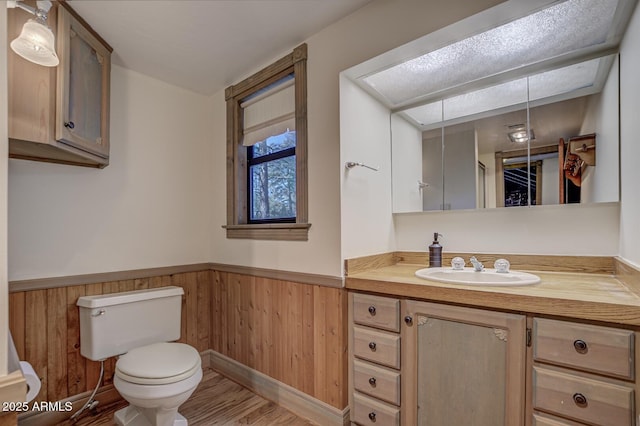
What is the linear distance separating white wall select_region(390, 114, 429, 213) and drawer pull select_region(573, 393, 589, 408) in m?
1.23

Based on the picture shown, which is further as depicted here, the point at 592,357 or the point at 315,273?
the point at 315,273

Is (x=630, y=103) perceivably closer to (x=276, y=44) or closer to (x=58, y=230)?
(x=276, y=44)

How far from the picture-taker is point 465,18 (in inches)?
52.1

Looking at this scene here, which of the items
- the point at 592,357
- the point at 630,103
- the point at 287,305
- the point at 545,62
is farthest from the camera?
the point at 287,305

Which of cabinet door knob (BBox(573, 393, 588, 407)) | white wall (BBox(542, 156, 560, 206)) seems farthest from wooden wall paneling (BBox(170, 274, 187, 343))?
white wall (BBox(542, 156, 560, 206))

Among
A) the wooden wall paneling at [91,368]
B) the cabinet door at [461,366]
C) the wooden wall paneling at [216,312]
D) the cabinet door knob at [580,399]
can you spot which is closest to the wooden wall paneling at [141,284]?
the wooden wall paneling at [91,368]

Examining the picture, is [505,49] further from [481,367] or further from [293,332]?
[293,332]

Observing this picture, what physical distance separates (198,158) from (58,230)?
1.07m

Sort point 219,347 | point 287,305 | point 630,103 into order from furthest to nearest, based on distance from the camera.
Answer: point 219,347 < point 287,305 < point 630,103

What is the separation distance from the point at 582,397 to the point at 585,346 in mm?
175

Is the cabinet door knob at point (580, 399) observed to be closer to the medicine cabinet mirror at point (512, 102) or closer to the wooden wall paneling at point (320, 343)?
the medicine cabinet mirror at point (512, 102)

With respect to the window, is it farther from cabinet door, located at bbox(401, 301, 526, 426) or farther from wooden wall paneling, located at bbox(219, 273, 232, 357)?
cabinet door, located at bbox(401, 301, 526, 426)

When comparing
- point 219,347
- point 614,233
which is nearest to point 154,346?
point 219,347

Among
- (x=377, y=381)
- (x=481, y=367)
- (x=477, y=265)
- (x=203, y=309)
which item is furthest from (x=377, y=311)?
(x=203, y=309)
